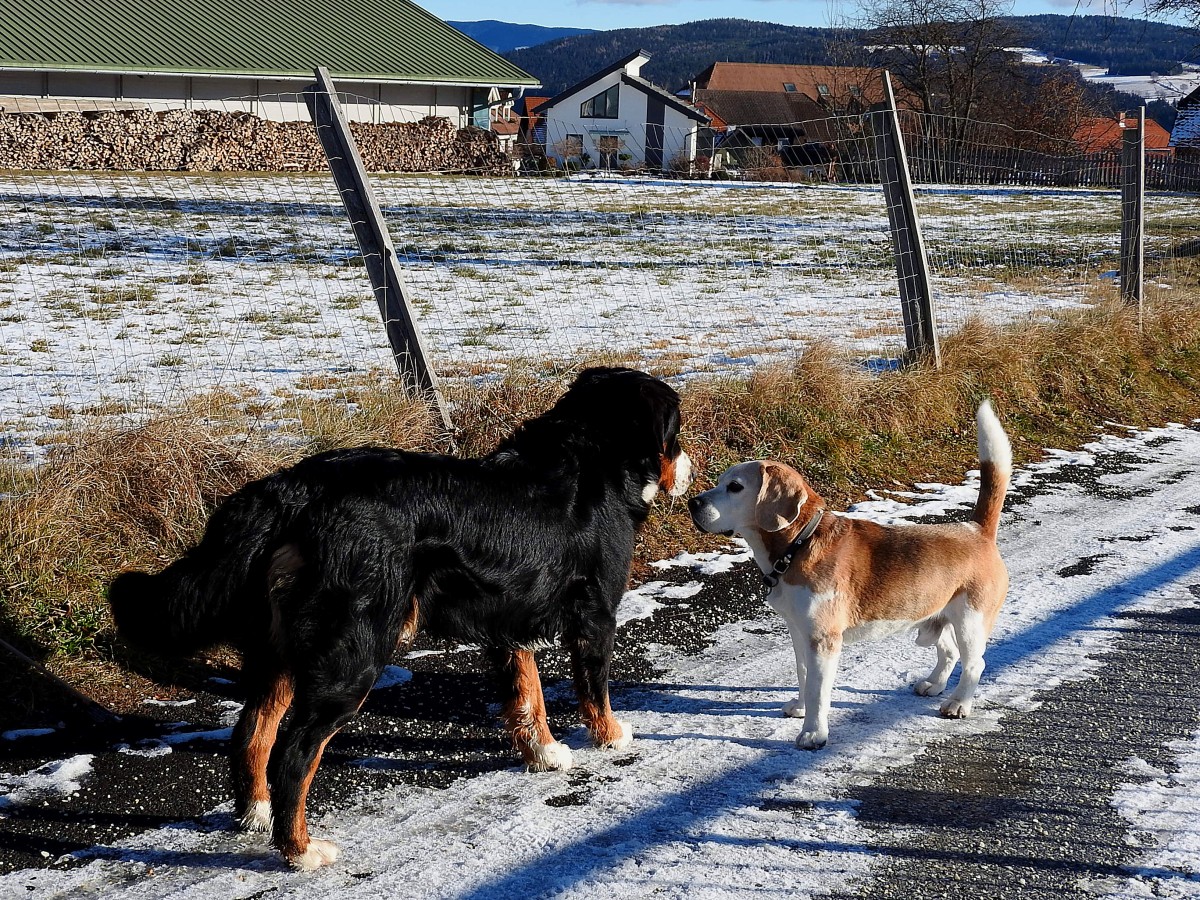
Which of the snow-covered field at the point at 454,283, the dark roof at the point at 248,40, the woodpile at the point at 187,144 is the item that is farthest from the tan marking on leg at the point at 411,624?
the dark roof at the point at 248,40

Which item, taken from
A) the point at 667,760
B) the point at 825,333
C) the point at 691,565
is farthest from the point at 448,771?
the point at 825,333

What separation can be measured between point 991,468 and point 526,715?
6.46 ft

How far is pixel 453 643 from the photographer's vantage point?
14.6ft

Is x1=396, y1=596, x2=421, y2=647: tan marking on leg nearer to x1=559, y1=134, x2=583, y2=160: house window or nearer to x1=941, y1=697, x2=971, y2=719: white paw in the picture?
x1=941, y1=697, x2=971, y2=719: white paw

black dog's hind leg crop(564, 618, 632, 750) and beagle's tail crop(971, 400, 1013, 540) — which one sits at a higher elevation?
beagle's tail crop(971, 400, 1013, 540)

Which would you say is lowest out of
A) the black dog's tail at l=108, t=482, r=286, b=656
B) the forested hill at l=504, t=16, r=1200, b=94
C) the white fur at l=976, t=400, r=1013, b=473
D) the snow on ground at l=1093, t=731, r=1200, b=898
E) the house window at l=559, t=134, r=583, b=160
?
the snow on ground at l=1093, t=731, r=1200, b=898

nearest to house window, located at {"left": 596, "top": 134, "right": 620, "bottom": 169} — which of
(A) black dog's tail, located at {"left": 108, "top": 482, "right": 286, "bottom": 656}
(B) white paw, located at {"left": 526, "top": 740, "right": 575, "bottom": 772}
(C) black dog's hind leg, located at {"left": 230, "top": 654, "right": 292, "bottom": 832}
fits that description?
(B) white paw, located at {"left": 526, "top": 740, "right": 575, "bottom": 772}

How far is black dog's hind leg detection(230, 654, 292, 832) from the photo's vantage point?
3.04 meters

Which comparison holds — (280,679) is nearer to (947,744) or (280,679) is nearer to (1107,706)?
Result: (947,744)

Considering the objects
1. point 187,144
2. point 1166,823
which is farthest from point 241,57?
point 1166,823

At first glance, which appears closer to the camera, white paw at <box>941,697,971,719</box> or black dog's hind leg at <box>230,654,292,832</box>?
black dog's hind leg at <box>230,654,292,832</box>

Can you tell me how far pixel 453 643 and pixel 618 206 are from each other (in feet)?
58.4

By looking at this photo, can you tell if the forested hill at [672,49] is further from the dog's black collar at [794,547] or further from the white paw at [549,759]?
the white paw at [549,759]

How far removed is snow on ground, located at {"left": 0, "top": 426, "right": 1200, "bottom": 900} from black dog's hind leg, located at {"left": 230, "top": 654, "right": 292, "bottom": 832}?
101 mm
